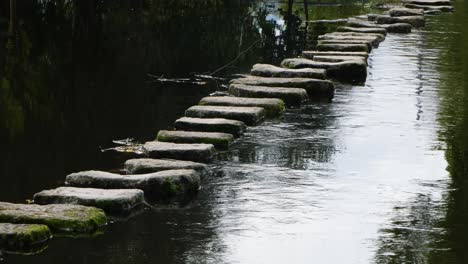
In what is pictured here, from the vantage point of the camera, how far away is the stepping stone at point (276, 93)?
10523 millimetres

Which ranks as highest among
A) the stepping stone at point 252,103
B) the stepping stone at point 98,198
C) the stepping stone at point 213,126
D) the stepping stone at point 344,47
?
the stepping stone at point 344,47

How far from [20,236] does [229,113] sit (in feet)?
12.8

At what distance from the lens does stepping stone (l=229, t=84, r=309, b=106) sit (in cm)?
1052

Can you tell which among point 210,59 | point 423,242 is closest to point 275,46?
point 210,59

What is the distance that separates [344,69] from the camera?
1230cm

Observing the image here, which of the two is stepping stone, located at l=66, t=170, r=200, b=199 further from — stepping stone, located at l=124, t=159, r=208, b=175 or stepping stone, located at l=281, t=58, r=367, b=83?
stepping stone, located at l=281, t=58, r=367, b=83

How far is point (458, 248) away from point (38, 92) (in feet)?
20.6

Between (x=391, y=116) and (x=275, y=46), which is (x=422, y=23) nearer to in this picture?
(x=275, y=46)

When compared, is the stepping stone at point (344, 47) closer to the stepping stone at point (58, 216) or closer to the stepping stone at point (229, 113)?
the stepping stone at point (229, 113)

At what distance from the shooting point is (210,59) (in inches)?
552

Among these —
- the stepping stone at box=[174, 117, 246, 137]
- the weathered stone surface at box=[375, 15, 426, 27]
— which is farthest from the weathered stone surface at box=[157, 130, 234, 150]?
the weathered stone surface at box=[375, 15, 426, 27]

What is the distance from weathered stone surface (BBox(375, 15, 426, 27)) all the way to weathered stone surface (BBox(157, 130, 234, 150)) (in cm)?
1049

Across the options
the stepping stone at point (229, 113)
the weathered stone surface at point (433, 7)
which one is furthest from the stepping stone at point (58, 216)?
the weathered stone surface at point (433, 7)

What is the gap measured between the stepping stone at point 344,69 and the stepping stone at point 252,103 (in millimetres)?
2279
